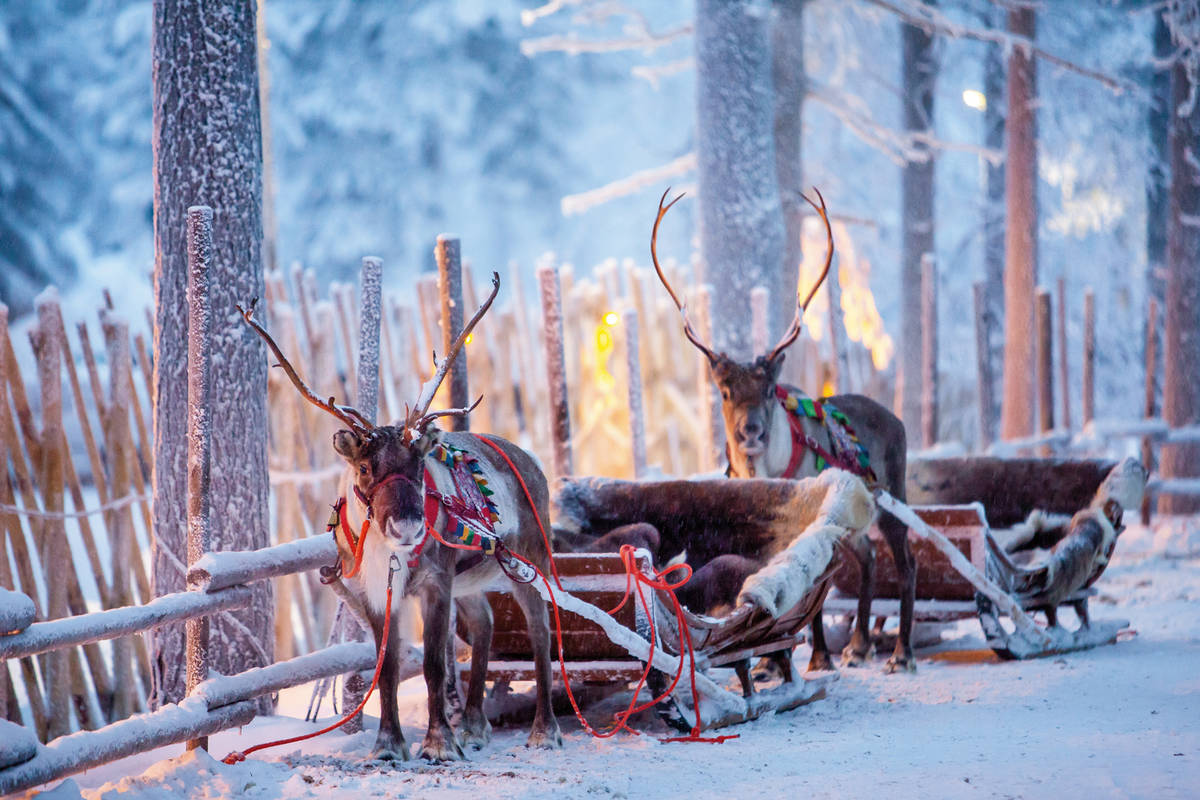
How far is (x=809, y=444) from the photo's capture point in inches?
268

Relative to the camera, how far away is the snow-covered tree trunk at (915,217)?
15.9 metres

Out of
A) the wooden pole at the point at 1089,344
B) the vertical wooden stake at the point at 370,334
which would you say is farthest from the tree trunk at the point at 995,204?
the vertical wooden stake at the point at 370,334

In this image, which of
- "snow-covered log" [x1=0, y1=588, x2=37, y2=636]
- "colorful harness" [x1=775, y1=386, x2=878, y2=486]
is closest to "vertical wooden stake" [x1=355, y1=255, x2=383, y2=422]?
"snow-covered log" [x1=0, y1=588, x2=37, y2=636]

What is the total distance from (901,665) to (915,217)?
10.8m

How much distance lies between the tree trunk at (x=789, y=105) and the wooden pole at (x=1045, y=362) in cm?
244

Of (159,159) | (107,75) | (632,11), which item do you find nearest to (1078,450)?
(632,11)

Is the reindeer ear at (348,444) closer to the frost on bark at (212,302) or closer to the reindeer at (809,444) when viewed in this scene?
the frost on bark at (212,302)

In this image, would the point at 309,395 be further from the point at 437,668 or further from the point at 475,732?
the point at 475,732

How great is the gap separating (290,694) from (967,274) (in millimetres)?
20522

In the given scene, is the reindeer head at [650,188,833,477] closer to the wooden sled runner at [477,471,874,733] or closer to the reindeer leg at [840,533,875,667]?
the wooden sled runner at [477,471,874,733]

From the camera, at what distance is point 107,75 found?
849 inches

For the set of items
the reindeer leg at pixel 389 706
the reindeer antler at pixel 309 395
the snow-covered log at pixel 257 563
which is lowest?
the reindeer leg at pixel 389 706

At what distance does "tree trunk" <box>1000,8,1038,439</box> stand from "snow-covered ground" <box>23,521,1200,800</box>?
7.65 metres

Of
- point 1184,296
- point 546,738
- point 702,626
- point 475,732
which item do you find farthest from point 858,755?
point 1184,296
